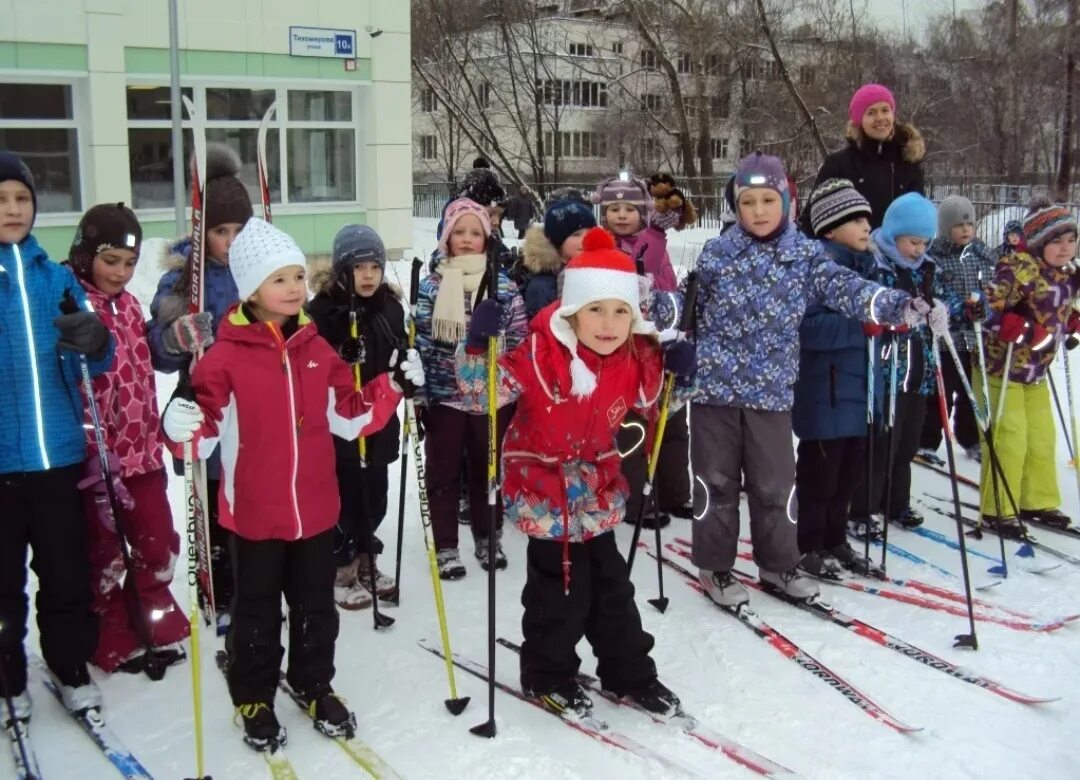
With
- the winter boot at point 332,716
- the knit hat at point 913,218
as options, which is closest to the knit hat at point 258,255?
the winter boot at point 332,716

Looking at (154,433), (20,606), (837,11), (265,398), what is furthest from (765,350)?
(837,11)

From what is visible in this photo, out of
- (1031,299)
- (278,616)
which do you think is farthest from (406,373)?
(1031,299)

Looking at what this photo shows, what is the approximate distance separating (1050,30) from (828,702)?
85.7ft

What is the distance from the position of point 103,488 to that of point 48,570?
1.21 ft

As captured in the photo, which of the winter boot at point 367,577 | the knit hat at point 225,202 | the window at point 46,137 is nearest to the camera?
the knit hat at point 225,202

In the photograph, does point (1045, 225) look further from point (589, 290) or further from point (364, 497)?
point (364, 497)

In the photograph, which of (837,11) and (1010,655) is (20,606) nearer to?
(1010,655)

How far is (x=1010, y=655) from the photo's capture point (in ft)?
12.8

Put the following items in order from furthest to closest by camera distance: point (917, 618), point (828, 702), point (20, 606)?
point (917, 618), point (828, 702), point (20, 606)

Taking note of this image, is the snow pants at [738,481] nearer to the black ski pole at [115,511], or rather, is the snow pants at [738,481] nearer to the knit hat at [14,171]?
the black ski pole at [115,511]

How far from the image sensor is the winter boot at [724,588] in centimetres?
431

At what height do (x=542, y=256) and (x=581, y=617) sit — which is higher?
(x=542, y=256)

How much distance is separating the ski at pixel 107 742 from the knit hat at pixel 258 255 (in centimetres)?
151

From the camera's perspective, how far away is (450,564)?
4645 millimetres
